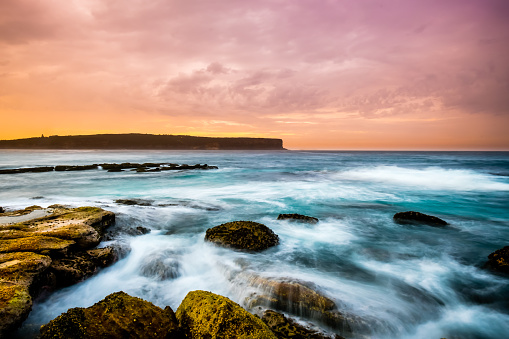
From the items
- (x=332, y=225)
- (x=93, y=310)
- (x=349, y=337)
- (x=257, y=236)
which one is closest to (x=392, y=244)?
(x=332, y=225)

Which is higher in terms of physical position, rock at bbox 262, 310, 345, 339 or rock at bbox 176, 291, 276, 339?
rock at bbox 176, 291, 276, 339

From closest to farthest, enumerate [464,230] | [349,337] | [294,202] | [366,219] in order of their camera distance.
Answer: [349,337]
[464,230]
[366,219]
[294,202]

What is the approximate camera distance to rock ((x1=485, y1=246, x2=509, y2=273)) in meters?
5.47

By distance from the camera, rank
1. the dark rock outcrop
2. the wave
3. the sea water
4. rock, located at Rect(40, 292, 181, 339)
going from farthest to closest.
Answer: the wave < the sea water < the dark rock outcrop < rock, located at Rect(40, 292, 181, 339)

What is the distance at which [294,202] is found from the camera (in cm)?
1331

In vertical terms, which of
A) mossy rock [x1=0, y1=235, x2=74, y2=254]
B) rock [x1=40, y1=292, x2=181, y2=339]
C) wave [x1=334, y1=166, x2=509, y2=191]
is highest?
mossy rock [x1=0, y1=235, x2=74, y2=254]

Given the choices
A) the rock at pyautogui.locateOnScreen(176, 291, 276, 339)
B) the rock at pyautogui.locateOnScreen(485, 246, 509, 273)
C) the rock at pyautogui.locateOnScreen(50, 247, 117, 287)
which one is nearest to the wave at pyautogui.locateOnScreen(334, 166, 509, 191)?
the rock at pyautogui.locateOnScreen(485, 246, 509, 273)

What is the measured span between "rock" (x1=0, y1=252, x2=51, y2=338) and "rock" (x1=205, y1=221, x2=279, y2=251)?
346 centimetres

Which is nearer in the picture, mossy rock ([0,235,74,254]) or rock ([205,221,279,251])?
mossy rock ([0,235,74,254])

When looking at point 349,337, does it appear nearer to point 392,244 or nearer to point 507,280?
point 507,280

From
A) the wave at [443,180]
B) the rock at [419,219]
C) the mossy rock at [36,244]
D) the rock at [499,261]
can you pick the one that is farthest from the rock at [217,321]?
the wave at [443,180]

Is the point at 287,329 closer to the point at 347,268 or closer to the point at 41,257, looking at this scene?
the point at 347,268

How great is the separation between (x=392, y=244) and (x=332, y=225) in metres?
2.13

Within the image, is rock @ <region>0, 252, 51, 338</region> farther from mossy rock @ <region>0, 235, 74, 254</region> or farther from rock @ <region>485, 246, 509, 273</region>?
rock @ <region>485, 246, 509, 273</region>
